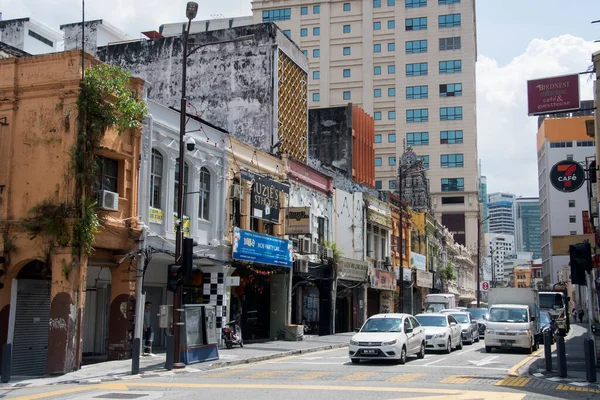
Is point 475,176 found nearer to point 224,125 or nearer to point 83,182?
point 224,125

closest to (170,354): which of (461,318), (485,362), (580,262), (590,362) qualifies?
(485,362)

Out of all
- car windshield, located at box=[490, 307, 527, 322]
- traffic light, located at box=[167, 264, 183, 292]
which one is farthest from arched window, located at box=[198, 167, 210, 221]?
car windshield, located at box=[490, 307, 527, 322]

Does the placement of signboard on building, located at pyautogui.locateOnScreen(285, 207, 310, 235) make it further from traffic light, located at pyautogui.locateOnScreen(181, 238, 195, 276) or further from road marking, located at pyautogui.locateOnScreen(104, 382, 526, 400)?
road marking, located at pyautogui.locateOnScreen(104, 382, 526, 400)

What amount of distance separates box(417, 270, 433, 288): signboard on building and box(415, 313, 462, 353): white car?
78.1ft

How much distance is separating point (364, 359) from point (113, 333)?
7912 millimetres

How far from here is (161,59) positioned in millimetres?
35969

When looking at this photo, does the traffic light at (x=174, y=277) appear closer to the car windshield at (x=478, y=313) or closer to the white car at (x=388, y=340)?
the white car at (x=388, y=340)

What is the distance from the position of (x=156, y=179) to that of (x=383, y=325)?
9221 millimetres

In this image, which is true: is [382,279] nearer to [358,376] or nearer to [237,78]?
[237,78]

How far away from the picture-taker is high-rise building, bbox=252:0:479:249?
90500 mm

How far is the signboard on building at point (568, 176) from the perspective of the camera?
25.9 meters

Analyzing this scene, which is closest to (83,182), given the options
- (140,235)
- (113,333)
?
(140,235)

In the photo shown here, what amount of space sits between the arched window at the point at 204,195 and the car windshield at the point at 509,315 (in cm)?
1183

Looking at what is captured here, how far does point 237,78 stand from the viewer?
3450 centimetres
